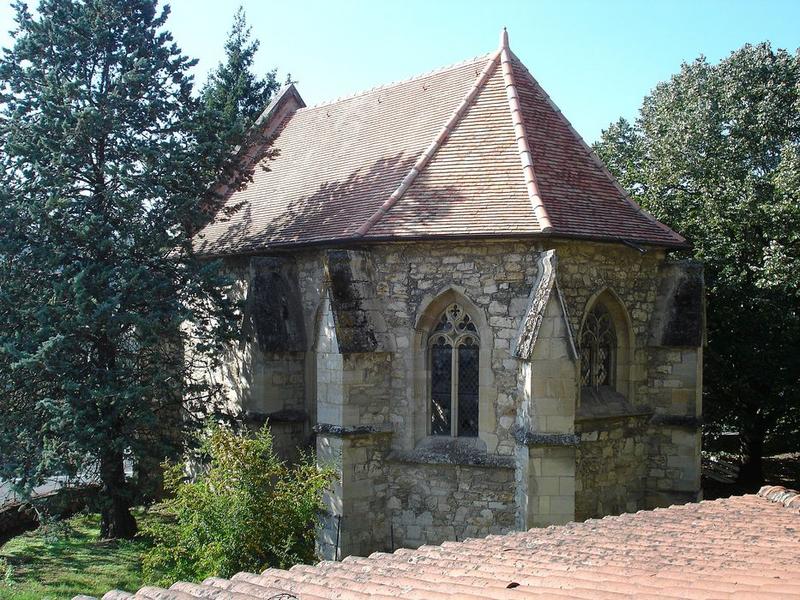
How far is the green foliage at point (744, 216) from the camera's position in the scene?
1620 centimetres

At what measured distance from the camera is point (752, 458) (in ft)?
59.9

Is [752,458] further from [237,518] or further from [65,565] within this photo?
[65,565]

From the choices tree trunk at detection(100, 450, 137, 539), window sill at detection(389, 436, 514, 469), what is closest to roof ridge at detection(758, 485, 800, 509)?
window sill at detection(389, 436, 514, 469)

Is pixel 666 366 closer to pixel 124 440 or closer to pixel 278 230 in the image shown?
pixel 278 230

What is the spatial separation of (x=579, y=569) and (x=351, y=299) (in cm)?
697

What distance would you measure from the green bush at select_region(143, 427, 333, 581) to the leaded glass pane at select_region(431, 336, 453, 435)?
2.90 meters

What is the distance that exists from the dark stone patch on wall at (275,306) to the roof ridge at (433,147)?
2.31 metres

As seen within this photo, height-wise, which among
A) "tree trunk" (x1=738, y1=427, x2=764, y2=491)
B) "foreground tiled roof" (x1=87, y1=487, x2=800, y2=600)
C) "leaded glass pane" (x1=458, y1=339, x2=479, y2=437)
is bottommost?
"tree trunk" (x1=738, y1=427, x2=764, y2=491)

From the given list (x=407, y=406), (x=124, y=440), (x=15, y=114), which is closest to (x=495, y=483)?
(x=407, y=406)

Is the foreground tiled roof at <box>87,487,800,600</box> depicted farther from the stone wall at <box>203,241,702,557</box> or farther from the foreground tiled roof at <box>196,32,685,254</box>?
the foreground tiled roof at <box>196,32,685,254</box>

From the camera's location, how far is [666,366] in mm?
12766

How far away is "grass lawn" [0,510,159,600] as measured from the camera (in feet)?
36.8

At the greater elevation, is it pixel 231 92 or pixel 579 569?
pixel 231 92

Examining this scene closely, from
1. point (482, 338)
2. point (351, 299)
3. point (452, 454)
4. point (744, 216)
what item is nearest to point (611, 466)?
point (452, 454)
